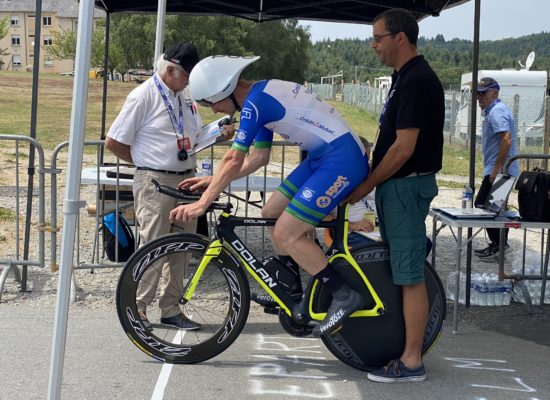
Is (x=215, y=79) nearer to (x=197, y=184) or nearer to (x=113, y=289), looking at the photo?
(x=197, y=184)

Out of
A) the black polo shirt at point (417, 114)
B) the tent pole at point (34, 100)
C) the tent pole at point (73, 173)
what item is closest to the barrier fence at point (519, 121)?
the tent pole at point (34, 100)

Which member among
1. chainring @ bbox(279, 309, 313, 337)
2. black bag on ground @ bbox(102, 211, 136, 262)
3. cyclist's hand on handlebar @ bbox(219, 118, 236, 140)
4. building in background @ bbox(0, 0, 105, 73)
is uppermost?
building in background @ bbox(0, 0, 105, 73)

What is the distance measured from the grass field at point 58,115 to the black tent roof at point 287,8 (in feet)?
31.0

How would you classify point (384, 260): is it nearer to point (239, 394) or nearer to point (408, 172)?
point (408, 172)

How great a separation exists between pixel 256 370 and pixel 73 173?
1843 millimetres

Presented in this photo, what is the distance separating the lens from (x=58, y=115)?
33.8m

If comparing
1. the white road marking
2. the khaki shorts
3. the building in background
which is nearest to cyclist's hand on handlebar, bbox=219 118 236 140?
the khaki shorts

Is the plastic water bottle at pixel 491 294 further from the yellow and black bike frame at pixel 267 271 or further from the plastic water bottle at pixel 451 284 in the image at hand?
the yellow and black bike frame at pixel 267 271

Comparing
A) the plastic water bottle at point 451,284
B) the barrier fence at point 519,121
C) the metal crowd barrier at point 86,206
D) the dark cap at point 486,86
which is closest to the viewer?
the metal crowd barrier at point 86,206

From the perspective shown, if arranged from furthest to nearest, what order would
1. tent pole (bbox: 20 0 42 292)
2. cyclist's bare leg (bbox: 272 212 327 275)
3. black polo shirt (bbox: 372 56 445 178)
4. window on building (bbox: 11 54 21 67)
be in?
1. window on building (bbox: 11 54 21 67)
2. tent pole (bbox: 20 0 42 292)
3. cyclist's bare leg (bbox: 272 212 327 275)
4. black polo shirt (bbox: 372 56 445 178)

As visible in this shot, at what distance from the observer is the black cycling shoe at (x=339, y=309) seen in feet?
15.4

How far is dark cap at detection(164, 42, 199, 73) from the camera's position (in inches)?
214

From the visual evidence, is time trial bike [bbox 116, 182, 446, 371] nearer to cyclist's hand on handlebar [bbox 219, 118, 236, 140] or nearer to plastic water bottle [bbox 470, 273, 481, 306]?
cyclist's hand on handlebar [bbox 219, 118, 236, 140]

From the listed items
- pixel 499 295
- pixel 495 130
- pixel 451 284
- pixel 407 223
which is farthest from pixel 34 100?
pixel 495 130
